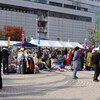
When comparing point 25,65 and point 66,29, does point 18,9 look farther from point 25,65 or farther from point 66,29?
point 25,65

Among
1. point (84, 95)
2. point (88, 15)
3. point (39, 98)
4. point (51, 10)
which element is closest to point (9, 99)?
point (39, 98)

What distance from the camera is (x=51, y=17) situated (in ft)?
204

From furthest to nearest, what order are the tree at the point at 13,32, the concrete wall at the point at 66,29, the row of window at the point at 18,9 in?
the concrete wall at the point at 66,29 → the row of window at the point at 18,9 → the tree at the point at 13,32

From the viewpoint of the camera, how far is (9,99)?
637 centimetres

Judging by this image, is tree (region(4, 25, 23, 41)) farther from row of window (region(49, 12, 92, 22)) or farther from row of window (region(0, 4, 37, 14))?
row of window (region(49, 12, 92, 22))

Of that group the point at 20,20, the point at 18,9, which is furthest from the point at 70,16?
the point at 20,20

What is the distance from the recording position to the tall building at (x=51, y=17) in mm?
55469

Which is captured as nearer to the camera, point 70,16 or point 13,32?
point 13,32

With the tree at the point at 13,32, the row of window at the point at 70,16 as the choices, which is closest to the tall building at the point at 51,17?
the row of window at the point at 70,16

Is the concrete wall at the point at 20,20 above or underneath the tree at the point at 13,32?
above

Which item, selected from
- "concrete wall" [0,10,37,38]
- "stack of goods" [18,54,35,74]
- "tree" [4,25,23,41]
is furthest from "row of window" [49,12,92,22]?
"stack of goods" [18,54,35,74]

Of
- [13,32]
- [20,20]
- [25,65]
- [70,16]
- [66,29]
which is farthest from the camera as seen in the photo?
[70,16]

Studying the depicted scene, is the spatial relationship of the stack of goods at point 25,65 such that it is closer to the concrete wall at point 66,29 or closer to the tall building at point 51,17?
the tall building at point 51,17

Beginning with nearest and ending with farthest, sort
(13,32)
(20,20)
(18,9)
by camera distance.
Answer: (13,32) → (20,20) → (18,9)
